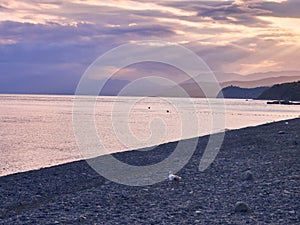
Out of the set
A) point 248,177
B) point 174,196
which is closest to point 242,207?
point 174,196

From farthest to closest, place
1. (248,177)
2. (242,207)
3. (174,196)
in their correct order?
(248,177)
(174,196)
(242,207)

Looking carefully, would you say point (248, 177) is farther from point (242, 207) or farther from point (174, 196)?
point (242, 207)

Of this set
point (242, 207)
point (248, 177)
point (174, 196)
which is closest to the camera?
point (242, 207)

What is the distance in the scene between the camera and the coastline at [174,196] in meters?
13.8

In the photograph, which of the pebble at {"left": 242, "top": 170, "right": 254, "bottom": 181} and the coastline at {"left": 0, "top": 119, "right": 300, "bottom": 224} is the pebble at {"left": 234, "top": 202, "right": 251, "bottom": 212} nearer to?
the coastline at {"left": 0, "top": 119, "right": 300, "bottom": 224}

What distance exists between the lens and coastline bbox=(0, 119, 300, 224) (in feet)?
45.4

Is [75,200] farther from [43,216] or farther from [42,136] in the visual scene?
[42,136]

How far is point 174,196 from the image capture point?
16.9 m

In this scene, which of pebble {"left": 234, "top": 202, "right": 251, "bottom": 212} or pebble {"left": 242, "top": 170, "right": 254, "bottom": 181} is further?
pebble {"left": 242, "top": 170, "right": 254, "bottom": 181}

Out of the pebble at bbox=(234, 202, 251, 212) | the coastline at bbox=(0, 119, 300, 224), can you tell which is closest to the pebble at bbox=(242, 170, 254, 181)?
the coastline at bbox=(0, 119, 300, 224)

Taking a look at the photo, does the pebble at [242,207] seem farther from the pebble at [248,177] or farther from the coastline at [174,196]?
the pebble at [248,177]

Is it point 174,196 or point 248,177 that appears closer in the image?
point 174,196

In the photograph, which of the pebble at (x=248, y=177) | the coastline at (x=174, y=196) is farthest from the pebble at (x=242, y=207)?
the pebble at (x=248, y=177)

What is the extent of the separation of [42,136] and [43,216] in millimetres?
43376
